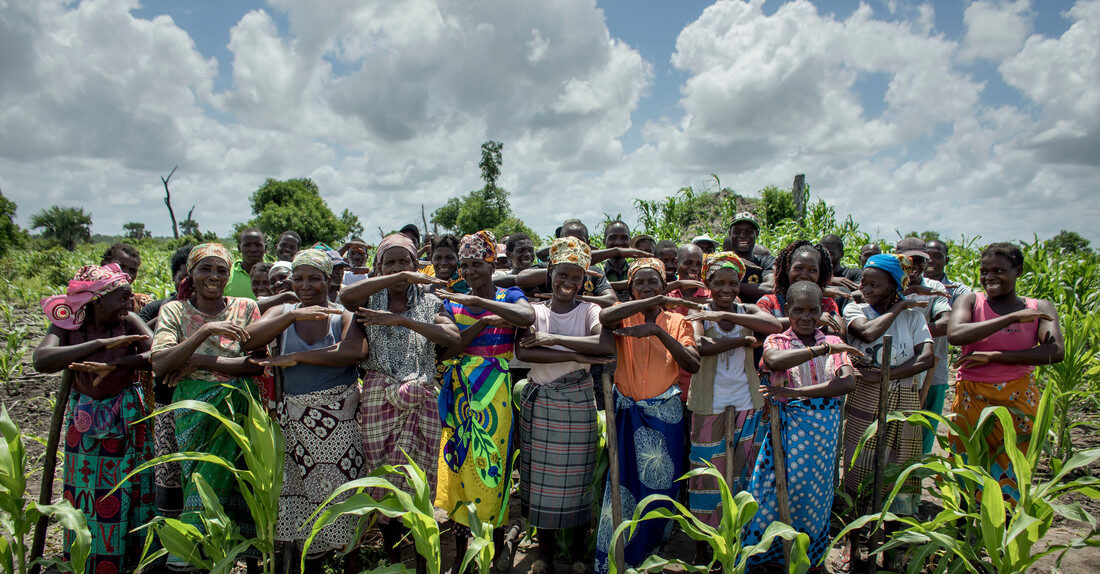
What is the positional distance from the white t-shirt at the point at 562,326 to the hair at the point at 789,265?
4.36 feet

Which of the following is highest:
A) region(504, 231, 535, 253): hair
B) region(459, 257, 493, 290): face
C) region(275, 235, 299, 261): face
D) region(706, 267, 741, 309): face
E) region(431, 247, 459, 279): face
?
region(275, 235, 299, 261): face

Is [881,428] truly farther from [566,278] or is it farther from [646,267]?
[566,278]

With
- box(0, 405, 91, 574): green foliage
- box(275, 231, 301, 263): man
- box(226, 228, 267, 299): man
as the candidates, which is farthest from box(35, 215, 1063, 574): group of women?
box(275, 231, 301, 263): man

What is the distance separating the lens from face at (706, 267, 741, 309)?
10.4 feet

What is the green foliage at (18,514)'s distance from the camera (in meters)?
2.40

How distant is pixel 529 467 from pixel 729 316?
4.62 feet

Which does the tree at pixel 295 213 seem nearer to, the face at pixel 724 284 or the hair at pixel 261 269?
the hair at pixel 261 269

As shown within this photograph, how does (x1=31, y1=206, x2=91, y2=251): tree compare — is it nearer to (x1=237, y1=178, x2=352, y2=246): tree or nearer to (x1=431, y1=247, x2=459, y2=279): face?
(x1=237, y1=178, x2=352, y2=246): tree

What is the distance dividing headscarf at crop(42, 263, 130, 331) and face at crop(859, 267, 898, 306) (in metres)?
4.26

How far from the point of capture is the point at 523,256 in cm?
462

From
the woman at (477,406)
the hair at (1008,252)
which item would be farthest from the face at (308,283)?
the hair at (1008,252)

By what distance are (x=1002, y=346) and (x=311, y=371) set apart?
4.00 m

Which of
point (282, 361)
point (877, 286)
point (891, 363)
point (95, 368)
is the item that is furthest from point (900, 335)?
point (95, 368)

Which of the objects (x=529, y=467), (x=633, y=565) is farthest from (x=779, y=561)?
(x=529, y=467)
